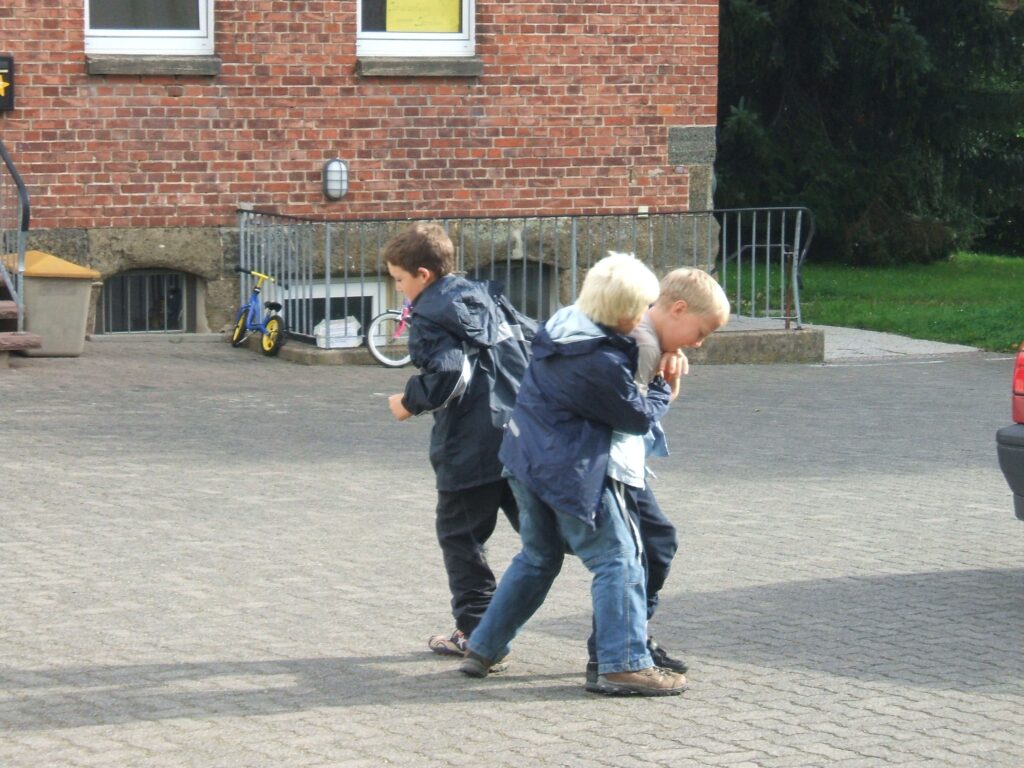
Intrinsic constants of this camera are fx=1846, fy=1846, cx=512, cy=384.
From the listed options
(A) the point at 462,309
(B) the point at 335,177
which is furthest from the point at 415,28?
(A) the point at 462,309

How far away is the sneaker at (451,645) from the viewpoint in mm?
6031

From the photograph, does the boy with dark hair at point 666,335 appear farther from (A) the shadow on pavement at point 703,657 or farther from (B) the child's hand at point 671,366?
(A) the shadow on pavement at point 703,657

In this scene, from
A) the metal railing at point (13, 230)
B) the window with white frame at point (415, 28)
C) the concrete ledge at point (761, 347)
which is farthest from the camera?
the window with white frame at point (415, 28)

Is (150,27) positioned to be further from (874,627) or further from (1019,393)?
(874,627)

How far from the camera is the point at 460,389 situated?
582cm

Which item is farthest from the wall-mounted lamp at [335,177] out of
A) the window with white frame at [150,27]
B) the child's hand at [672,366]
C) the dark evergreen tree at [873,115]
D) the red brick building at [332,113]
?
the child's hand at [672,366]

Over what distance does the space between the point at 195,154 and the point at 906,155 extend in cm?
1473

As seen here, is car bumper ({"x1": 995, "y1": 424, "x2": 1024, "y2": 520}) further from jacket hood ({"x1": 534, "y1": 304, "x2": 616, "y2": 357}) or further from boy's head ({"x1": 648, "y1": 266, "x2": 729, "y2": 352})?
jacket hood ({"x1": 534, "y1": 304, "x2": 616, "y2": 357})

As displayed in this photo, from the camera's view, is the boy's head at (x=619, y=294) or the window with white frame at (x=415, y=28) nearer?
the boy's head at (x=619, y=294)

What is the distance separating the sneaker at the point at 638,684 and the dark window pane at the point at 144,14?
35.5 ft

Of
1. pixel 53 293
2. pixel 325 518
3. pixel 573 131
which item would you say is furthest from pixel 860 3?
pixel 325 518

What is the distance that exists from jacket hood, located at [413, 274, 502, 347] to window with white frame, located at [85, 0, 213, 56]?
32.4 ft

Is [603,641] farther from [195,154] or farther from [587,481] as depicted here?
[195,154]

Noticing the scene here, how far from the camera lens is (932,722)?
17.4 feet
